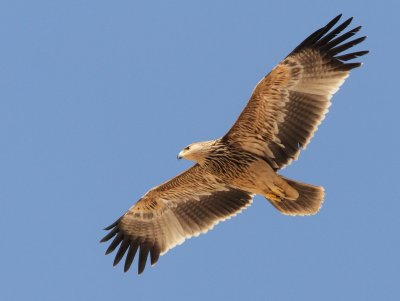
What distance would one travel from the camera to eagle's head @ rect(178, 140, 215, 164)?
1346cm

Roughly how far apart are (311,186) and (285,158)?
58 centimetres

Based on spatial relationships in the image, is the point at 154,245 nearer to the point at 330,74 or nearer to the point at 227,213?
the point at 227,213

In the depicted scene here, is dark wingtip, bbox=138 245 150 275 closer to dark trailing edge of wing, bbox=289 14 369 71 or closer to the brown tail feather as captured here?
the brown tail feather

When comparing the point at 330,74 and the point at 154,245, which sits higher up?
the point at 330,74

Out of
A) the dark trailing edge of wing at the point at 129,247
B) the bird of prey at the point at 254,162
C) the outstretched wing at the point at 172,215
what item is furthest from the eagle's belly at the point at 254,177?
the dark trailing edge of wing at the point at 129,247

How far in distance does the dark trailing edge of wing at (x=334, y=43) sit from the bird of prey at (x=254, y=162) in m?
0.01

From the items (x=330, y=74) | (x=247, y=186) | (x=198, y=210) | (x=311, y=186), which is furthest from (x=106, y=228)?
(x=330, y=74)

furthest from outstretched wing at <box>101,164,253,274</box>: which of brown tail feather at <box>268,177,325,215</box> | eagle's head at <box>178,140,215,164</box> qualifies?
brown tail feather at <box>268,177,325,215</box>

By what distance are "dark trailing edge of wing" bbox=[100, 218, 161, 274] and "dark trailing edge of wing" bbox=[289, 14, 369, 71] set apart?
4.02 metres

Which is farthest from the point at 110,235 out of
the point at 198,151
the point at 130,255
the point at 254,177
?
the point at 254,177

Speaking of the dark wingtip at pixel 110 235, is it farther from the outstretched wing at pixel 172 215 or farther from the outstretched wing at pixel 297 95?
the outstretched wing at pixel 297 95

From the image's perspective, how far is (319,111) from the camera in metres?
13.0

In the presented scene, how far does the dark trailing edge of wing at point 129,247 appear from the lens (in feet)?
46.8

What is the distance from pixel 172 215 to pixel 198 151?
5.24 feet
